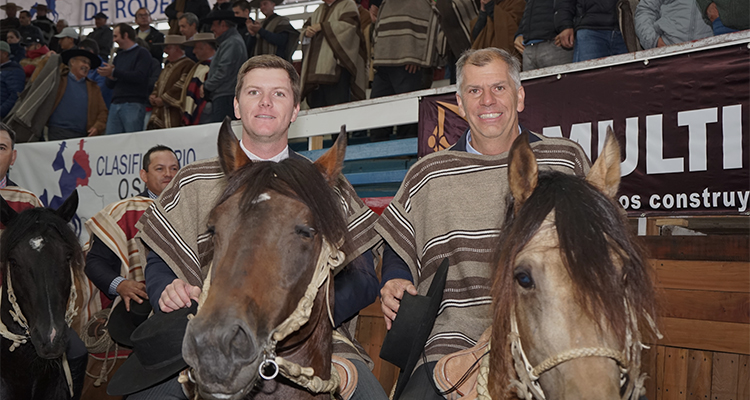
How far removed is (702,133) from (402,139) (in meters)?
3.12

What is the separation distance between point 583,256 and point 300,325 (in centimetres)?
96

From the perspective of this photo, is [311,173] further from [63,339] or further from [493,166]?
[63,339]

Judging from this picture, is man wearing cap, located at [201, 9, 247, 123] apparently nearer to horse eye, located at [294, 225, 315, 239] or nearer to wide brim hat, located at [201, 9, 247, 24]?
wide brim hat, located at [201, 9, 247, 24]

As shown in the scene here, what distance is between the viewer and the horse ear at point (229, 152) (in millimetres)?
2445

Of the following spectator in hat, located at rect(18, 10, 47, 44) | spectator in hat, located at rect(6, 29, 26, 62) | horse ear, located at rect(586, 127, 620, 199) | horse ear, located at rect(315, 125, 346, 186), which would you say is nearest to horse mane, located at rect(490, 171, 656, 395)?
horse ear, located at rect(586, 127, 620, 199)

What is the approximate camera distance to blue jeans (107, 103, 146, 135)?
9836mm

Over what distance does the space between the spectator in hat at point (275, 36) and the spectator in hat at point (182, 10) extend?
215 cm

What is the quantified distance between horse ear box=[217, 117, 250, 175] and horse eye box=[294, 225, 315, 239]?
0.42 m

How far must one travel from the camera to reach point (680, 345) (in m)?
3.68

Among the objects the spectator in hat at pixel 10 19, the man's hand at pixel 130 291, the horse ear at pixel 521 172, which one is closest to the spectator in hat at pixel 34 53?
the spectator in hat at pixel 10 19

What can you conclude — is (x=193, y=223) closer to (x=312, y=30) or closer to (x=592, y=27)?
(x=592, y=27)

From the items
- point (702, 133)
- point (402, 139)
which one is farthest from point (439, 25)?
point (702, 133)

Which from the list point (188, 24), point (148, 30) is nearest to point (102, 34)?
point (148, 30)

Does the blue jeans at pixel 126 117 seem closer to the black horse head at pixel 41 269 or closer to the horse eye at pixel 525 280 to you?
the black horse head at pixel 41 269
